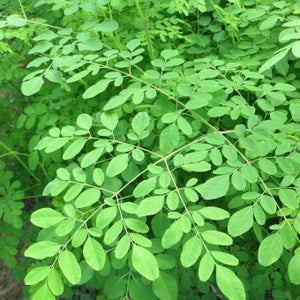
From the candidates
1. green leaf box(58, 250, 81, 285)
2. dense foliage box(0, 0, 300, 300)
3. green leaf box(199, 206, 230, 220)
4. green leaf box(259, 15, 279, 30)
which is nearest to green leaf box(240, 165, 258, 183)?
dense foliage box(0, 0, 300, 300)

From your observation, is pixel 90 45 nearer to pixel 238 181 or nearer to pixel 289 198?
pixel 238 181

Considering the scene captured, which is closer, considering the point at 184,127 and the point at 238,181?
the point at 238,181

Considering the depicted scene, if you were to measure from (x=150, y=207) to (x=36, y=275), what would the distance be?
0.31m

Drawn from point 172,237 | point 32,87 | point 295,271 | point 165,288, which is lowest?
point 165,288

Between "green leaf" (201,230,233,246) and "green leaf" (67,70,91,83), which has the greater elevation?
"green leaf" (67,70,91,83)

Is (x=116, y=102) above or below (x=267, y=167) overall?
above

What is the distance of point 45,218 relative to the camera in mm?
1012

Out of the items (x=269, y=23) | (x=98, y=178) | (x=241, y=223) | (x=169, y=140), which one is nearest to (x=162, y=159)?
(x=169, y=140)

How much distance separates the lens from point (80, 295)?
2227mm

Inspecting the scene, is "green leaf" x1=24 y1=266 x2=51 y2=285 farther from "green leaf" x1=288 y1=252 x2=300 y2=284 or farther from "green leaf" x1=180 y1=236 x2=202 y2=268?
"green leaf" x1=288 y1=252 x2=300 y2=284

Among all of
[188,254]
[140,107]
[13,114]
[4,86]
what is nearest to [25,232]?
[13,114]

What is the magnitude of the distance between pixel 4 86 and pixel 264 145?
1594 mm

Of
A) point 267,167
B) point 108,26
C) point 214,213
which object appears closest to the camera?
point 214,213

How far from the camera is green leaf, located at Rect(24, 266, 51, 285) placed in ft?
3.07
